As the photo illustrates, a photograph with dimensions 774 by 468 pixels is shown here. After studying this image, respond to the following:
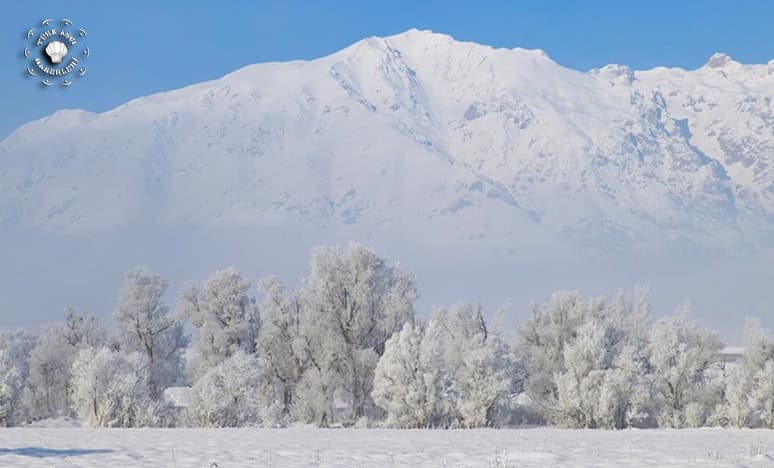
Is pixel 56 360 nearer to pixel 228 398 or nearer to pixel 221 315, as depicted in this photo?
pixel 221 315

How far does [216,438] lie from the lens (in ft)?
90.1

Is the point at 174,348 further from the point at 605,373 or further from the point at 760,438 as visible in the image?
the point at 760,438

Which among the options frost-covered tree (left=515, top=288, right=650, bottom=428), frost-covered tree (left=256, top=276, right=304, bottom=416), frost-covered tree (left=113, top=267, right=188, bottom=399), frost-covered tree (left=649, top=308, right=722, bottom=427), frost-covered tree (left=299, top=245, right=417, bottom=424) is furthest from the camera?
frost-covered tree (left=113, top=267, right=188, bottom=399)

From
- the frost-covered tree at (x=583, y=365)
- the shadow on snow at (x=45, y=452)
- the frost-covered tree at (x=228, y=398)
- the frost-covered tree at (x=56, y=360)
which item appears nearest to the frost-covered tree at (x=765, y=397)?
the frost-covered tree at (x=583, y=365)

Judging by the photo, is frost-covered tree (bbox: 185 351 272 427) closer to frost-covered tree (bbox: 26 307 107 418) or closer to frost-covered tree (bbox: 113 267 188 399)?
frost-covered tree (bbox: 113 267 188 399)

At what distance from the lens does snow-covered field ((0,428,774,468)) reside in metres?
21.2

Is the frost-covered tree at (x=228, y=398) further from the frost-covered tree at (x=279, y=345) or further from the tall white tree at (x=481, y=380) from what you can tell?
the frost-covered tree at (x=279, y=345)

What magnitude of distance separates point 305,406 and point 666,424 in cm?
1745

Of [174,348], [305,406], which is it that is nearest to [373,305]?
[305,406]

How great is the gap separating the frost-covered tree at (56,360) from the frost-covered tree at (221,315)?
6465 mm

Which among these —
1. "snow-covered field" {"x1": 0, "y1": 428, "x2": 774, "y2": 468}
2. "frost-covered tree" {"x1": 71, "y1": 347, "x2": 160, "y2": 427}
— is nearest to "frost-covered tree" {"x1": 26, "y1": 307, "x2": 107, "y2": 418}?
"frost-covered tree" {"x1": 71, "y1": 347, "x2": 160, "y2": 427}

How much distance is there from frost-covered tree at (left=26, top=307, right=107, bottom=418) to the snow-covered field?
27502mm

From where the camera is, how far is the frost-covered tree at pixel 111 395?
37.6 meters

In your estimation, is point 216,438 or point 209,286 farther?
point 209,286
